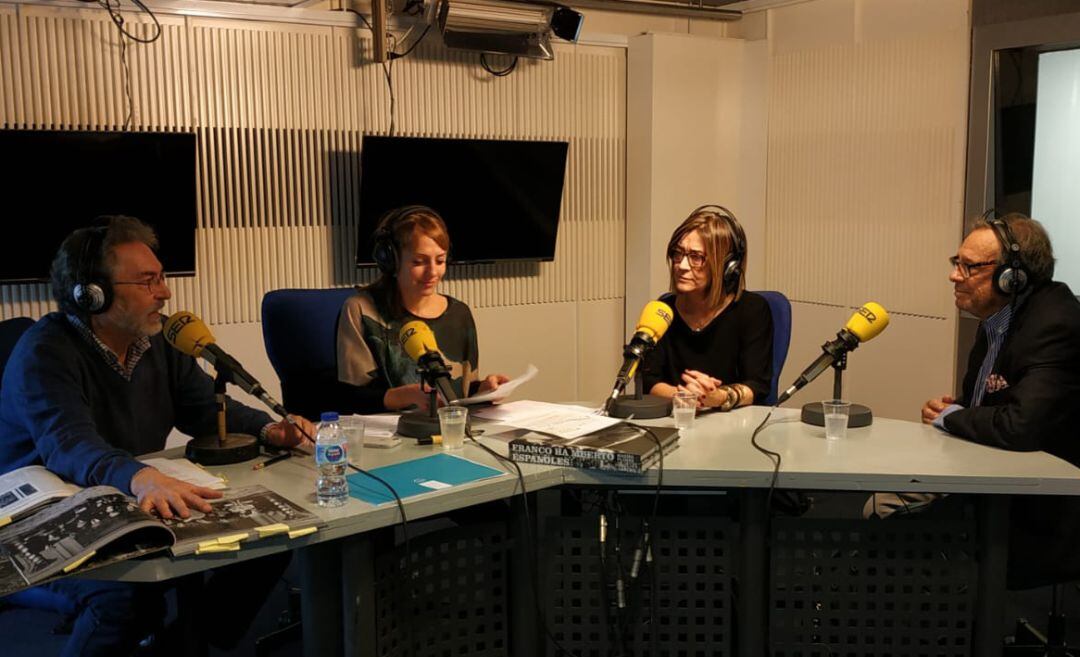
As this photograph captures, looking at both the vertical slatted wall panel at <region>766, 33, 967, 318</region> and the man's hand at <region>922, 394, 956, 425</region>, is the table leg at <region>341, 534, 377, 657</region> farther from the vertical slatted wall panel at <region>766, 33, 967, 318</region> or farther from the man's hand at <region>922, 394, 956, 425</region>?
the vertical slatted wall panel at <region>766, 33, 967, 318</region>

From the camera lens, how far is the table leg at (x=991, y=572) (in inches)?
92.7

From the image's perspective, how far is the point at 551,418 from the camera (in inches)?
108

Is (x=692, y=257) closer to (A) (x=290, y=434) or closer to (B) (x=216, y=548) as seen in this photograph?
(A) (x=290, y=434)

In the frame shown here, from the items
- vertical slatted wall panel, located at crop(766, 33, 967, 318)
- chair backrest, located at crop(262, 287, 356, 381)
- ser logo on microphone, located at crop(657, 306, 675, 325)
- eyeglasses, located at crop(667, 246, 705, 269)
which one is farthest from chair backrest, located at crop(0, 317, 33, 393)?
vertical slatted wall panel, located at crop(766, 33, 967, 318)

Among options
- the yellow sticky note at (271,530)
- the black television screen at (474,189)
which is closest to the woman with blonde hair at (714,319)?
the yellow sticky note at (271,530)

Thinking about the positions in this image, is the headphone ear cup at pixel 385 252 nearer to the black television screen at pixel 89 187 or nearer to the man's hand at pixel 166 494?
the man's hand at pixel 166 494

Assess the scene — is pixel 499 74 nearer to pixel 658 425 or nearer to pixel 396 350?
pixel 396 350

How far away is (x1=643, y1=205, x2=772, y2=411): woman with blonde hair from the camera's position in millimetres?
3137

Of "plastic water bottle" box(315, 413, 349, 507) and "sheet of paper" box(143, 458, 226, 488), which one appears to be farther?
"sheet of paper" box(143, 458, 226, 488)

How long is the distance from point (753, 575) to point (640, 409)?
1.88 feet

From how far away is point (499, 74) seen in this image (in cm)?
496

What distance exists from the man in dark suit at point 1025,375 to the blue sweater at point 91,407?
73.5 inches

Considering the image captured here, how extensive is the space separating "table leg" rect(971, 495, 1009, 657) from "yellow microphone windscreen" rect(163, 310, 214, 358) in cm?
190

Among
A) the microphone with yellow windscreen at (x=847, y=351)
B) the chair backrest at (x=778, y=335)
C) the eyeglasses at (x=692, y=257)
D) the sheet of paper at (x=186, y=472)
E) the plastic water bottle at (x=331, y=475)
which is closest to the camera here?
the plastic water bottle at (x=331, y=475)
